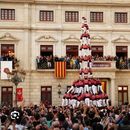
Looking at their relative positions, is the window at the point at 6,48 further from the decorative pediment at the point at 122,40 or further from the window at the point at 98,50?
the decorative pediment at the point at 122,40

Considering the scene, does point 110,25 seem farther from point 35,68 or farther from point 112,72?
point 35,68

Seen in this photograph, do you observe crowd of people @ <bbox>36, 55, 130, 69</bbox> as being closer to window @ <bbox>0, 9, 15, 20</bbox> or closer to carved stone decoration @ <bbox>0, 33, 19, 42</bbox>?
carved stone decoration @ <bbox>0, 33, 19, 42</bbox>

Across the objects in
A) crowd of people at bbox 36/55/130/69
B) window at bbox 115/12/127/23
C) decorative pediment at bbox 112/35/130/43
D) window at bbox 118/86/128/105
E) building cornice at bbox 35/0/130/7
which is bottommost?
window at bbox 118/86/128/105

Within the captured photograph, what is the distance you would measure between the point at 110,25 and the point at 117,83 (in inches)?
200

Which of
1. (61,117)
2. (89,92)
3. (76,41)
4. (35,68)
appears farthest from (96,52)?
(61,117)

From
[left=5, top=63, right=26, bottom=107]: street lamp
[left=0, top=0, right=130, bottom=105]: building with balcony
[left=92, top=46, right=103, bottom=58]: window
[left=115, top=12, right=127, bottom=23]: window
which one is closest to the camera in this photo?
[left=5, top=63, right=26, bottom=107]: street lamp

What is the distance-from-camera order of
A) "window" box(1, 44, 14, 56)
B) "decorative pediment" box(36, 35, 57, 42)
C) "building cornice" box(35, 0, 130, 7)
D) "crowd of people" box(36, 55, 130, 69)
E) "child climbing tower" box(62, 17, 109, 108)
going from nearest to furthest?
"child climbing tower" box(62, 17, 109, 108) → "crowd of people" box(36, 55, 130, 69) → "window" box(1, 44, 14, 56) → "decorative pediment" box(36, 35, 57, 42) → "building cornice" box(35, 0, 130, 7)

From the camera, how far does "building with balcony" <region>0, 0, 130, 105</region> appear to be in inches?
1624

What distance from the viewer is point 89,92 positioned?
29.0 metres

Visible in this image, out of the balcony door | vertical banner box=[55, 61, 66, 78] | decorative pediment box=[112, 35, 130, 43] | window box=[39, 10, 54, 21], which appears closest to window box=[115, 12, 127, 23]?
decorative pediment box=[112, 35, 130, 43]

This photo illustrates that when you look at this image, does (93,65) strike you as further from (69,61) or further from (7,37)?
(7,37)

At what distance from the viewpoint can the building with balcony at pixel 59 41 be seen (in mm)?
41250

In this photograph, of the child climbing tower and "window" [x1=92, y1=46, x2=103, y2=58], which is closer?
the child climbing tower

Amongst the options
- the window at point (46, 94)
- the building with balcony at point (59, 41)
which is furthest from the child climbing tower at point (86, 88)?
the window at point (46, 94)
